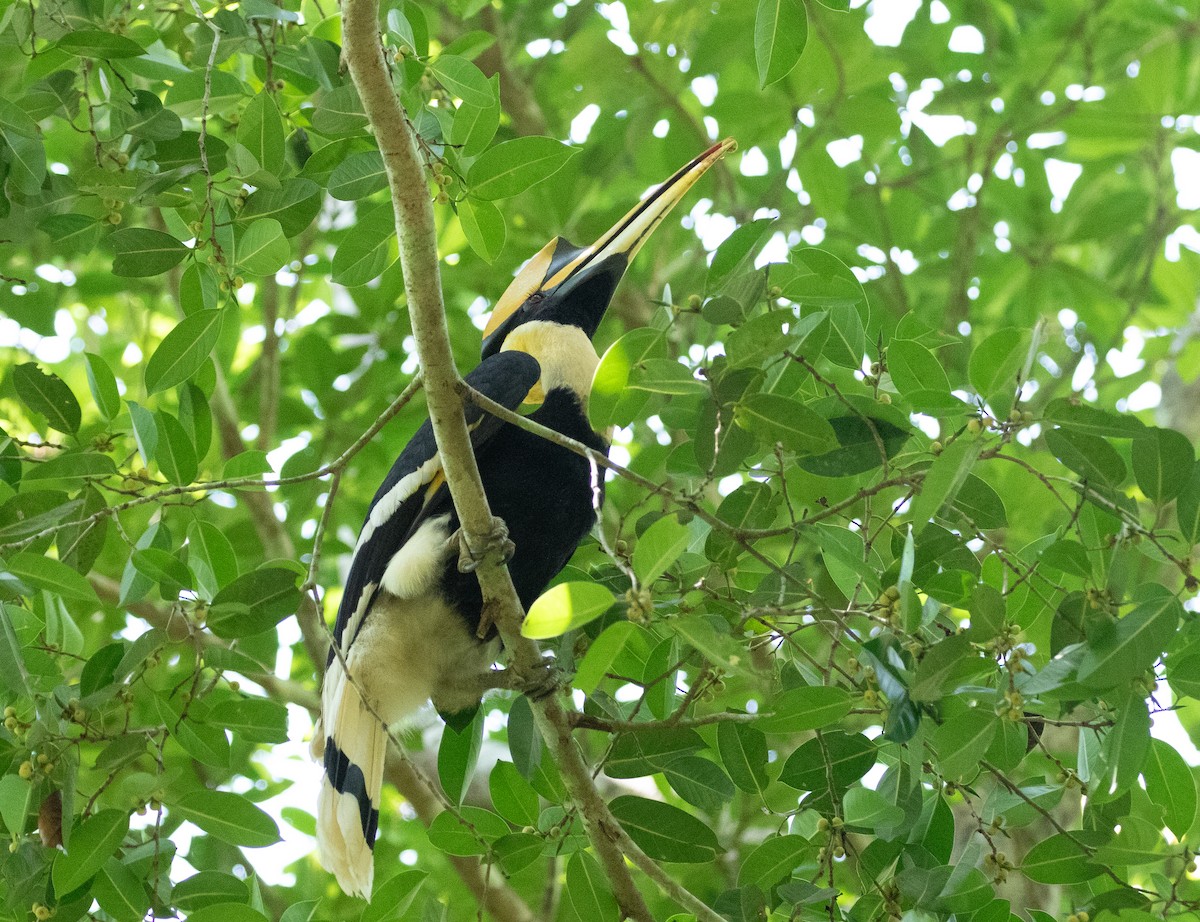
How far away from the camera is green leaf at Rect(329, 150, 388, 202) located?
1.97m

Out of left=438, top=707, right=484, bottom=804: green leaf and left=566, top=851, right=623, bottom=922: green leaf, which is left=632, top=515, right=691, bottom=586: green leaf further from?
left=438, top=707, right=484, bottom=804: green leaf

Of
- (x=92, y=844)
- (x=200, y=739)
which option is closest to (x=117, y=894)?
(x=92, y=844)

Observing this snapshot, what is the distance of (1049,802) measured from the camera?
1828mm

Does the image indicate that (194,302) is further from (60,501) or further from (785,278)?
(785,278)

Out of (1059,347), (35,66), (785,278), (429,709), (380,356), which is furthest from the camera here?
(380,356)

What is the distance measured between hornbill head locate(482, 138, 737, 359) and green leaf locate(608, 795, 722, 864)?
4.00 ft

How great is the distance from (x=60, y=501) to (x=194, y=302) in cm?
42

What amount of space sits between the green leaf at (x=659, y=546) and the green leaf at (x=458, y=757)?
2.87 feet

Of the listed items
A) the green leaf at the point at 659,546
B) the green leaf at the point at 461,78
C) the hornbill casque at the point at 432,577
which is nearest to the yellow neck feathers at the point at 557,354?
the hornbill casque at the point at 432,577

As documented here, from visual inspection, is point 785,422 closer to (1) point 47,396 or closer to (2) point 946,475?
(2) point 946,475

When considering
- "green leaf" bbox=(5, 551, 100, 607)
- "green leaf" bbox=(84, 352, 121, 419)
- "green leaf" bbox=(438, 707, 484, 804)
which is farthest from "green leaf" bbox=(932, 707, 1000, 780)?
"green leaf" bbox=(84, 352, 121, 419)

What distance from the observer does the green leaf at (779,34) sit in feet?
5.82

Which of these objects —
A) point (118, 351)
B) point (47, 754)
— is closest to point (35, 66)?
point (47, 754)

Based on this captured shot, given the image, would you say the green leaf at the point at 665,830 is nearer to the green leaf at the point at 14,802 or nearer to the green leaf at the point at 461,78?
the green leaf at the point at 14,802
